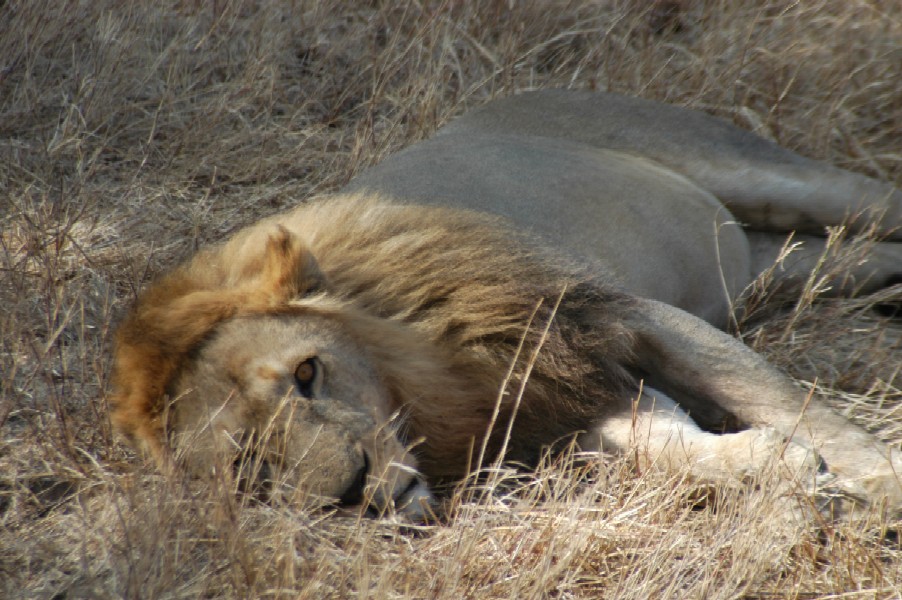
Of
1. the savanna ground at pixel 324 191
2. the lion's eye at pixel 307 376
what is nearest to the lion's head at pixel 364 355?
the lion's eye at pixel 307 376

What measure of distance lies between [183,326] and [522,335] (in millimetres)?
999

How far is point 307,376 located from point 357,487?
33 cm

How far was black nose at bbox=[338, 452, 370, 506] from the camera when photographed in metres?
2.78

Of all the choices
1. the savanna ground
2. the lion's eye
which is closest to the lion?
the lion's eye

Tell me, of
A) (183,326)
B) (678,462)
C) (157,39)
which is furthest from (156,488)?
(157,39)

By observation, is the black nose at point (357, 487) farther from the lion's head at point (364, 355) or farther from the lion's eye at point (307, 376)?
the lion's eye at point (307, 376)

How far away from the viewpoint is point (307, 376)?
292 centimetres

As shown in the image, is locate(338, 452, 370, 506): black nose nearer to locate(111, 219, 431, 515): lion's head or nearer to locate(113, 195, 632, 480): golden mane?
locate(111, 219, 431, 515): lion's head

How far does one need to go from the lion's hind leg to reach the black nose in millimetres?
763

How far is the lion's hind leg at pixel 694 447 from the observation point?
2.81 metres

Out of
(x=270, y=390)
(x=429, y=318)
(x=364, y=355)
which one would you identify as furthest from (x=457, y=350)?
(x=270, y=390)

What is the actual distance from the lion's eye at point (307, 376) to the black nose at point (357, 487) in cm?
24

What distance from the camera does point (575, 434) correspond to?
3193 mm

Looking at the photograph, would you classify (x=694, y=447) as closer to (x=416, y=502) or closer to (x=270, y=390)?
(x=416, y=502)
